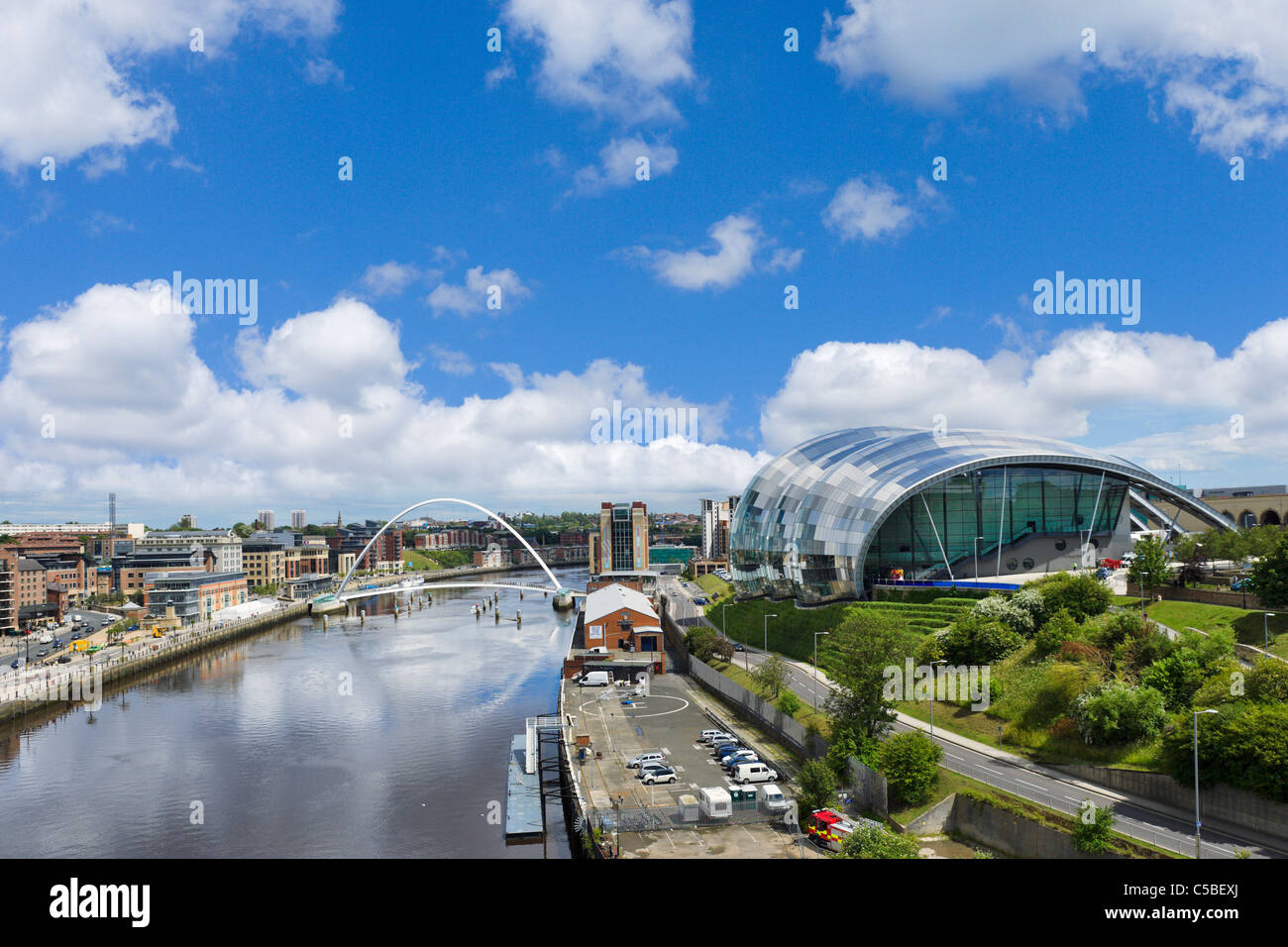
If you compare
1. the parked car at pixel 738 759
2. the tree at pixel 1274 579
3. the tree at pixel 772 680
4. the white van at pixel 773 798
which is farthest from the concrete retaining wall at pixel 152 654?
the tree at pixel 1274 579

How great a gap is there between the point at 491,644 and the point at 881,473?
1704 inches

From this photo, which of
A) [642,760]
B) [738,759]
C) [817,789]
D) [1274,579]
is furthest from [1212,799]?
[642,760]

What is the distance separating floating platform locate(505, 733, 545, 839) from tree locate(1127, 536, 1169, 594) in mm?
30287

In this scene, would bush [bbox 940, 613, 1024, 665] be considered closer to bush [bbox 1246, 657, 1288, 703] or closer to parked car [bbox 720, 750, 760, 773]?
parked car [bbox 720, 750, 760, 773]

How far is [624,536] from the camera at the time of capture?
152 metres

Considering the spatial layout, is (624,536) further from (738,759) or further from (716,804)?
(716,804)

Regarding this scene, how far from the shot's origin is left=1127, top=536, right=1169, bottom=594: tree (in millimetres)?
42375

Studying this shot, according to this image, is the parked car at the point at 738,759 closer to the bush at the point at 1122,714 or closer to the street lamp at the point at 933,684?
the street lamp at the point at 933,684

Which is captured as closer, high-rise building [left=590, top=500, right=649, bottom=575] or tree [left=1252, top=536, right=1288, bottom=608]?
tree [left=1252, top=536, right=1288, bottom=608]

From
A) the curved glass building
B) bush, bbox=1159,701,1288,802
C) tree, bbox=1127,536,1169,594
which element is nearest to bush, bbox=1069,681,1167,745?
bush, bbox=1159,701,1288,802

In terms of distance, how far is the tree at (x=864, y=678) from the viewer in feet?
102

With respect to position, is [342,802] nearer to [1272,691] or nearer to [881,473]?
[1272,691]

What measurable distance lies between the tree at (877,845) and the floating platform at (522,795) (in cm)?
1333
